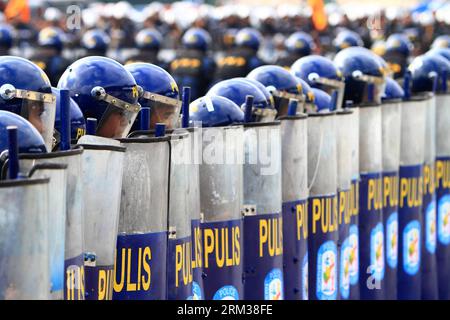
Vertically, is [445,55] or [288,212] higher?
[445,55]

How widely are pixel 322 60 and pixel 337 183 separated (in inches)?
75.9

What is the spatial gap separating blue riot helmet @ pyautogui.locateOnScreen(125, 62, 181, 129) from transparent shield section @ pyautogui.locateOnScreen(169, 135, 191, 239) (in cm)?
104

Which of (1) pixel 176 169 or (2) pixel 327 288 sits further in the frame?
(2) pixel 327 288

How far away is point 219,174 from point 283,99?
208cm

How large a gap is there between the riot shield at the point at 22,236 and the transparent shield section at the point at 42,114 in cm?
190

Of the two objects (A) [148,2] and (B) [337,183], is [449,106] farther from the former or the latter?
(A) [148,2]

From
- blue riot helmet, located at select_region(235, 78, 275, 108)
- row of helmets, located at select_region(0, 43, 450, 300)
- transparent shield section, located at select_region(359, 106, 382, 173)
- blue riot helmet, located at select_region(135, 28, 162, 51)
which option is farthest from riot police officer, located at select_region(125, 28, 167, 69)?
blue riot helmet, located at select_region(235, 78, 275, 108)

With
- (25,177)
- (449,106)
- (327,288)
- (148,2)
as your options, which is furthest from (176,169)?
(148,2)

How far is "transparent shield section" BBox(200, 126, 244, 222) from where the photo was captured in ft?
25.1

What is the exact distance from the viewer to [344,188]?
30.5 ft

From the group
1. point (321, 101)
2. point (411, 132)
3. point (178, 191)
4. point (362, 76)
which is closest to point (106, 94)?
point (178, 191)

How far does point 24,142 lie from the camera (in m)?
5.90

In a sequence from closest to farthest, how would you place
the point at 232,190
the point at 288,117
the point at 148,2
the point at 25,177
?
the point at 25,177
the point at 232,190
the point at 288,117
the point at 148,2

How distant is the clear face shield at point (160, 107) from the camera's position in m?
8.16
